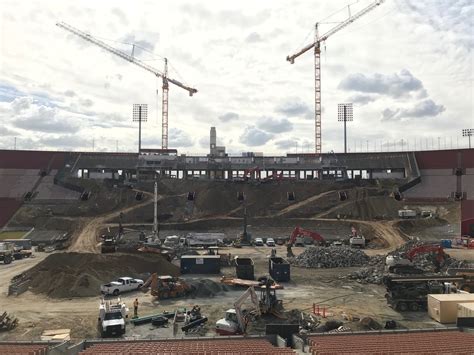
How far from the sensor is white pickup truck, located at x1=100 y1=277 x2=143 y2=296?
35.1 metres

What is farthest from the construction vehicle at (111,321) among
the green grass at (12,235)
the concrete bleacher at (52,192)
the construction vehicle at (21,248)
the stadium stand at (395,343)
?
the concrete bleacher at (52,192)

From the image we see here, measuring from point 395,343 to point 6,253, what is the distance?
4895 cm

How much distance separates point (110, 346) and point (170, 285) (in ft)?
54.6

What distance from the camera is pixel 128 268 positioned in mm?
41500

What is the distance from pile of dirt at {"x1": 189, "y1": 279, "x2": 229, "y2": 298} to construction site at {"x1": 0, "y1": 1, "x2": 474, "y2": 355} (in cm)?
17

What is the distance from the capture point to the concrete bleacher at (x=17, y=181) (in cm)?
9210

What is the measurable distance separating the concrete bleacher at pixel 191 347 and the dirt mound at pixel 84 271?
1894 centimetres

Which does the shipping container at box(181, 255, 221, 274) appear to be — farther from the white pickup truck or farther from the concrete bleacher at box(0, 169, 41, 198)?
the concrete bleacher at box(0, 169, 41, 198)

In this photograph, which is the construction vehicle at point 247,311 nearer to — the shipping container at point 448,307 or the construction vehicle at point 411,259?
the shipping container at point 448,307

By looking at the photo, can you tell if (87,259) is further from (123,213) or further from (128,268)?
(123,213)

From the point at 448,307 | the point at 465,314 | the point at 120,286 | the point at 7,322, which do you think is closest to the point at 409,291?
the point at 448,307

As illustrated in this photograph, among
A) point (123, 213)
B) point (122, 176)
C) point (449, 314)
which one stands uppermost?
point (122, 176)

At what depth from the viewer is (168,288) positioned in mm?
33656

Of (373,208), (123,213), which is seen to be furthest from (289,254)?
(123,213)
